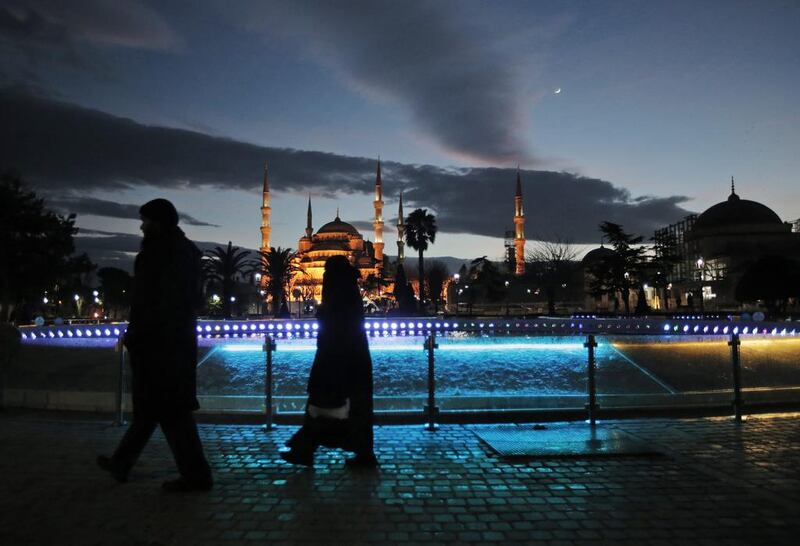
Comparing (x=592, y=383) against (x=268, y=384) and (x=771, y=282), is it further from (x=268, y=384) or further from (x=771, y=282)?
(x=771, y=282)

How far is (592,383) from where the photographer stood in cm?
747

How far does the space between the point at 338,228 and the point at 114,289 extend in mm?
38755

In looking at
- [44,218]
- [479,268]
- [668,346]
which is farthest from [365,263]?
[668,346]

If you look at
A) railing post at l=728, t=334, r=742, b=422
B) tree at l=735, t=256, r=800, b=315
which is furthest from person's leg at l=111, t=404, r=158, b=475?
tree at l=735, t=256, r=800, b=315

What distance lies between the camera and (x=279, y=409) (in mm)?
7523

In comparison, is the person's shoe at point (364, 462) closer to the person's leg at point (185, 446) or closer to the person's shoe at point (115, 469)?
the person's leg at point (185, 446)

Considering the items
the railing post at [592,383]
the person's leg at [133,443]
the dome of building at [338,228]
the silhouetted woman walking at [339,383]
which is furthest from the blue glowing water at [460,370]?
the dome of building at [338,228]

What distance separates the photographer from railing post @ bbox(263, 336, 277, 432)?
6988mm

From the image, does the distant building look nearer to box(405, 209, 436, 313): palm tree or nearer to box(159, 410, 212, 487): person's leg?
box(405, 209, 436, 313): palm tree

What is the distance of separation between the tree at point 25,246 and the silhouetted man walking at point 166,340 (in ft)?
108

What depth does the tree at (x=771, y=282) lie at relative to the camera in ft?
119

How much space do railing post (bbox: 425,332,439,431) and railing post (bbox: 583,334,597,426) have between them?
6.23 ft

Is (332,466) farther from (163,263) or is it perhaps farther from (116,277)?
(116,277)

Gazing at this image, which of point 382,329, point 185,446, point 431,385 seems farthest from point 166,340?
point 382,329
